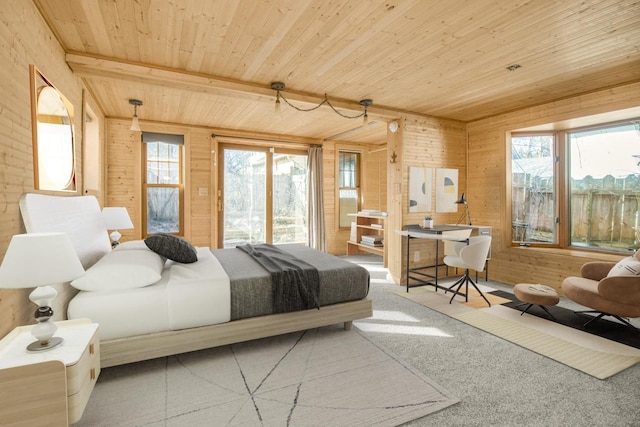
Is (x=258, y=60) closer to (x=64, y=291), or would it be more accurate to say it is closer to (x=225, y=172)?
(x=64, y=291)

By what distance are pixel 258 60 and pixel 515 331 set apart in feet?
11.7

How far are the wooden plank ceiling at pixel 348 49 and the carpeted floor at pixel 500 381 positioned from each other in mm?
2580

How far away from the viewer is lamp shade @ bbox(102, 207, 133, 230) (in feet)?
12.3

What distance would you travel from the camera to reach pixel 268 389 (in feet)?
6.80

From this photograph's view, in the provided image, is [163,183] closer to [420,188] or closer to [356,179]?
[356,179]

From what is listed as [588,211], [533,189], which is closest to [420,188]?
[533,189]

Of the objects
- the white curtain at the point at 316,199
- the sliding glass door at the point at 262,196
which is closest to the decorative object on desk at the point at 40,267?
the sliding glass door at the point at 262,196

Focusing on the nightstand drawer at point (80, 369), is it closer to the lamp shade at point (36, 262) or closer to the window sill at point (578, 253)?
the lamp shade at point (36, 262)

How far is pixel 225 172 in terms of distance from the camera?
19.6ft

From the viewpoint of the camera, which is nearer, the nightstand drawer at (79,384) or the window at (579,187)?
the nightstand drawer at (79,384)

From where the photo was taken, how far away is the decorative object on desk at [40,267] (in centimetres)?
133

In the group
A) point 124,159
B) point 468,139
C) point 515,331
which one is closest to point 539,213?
point 468,139

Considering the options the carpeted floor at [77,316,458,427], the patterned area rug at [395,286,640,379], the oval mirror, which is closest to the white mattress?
the carpeted floor at [77,316,458,427]

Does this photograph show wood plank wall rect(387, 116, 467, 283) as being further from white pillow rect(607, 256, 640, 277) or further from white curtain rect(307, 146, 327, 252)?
white pillow rect(607, 256, 640, 277)
